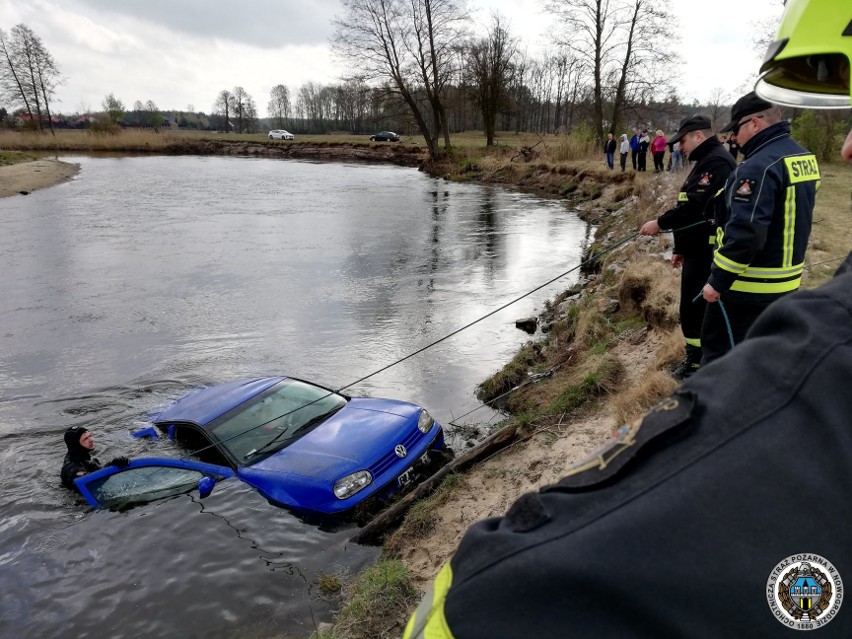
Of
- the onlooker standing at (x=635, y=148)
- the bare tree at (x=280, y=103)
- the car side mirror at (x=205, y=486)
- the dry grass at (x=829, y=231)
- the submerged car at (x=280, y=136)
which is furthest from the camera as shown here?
the bare tree at (x=280, y=103)

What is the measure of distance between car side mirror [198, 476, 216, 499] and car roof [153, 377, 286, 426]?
0.80 metres

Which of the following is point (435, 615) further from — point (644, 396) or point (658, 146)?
point (658, 146)

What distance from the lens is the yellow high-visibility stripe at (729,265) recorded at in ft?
12.0

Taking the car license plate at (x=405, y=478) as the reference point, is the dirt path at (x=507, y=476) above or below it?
above

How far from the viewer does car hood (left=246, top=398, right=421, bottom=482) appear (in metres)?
5.52

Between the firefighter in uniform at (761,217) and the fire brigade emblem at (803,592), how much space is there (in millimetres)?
3408

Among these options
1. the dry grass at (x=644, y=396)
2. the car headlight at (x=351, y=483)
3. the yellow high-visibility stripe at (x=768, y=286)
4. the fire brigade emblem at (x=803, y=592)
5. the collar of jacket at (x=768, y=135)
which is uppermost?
the collar of jacket at (x=768, y=135)

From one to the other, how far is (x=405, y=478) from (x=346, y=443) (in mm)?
716

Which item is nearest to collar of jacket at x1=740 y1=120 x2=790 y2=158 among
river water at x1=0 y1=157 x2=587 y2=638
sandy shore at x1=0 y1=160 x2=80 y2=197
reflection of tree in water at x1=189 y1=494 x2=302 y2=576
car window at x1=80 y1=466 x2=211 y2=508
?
river water at x1=0 y1=157 x2=587 y2=638

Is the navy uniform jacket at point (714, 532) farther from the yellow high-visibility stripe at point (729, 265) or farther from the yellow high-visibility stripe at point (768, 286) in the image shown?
the yellow high-visibility stripe at point (768, 286)

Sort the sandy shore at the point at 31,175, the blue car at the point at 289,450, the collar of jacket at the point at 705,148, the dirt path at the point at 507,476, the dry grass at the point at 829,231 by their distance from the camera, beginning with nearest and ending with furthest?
1. the dirt path at the point at 507,476
2. the collar of jacket at the point at 705,148
3. the blue car at the point at 289,450
4. the dry grass at the point at 829,231
5. the sandy shore at the point at 31,175

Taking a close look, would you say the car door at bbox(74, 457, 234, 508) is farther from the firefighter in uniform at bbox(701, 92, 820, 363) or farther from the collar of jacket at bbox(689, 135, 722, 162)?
the collar of jacket at bbox(689, 135, 722, 162)

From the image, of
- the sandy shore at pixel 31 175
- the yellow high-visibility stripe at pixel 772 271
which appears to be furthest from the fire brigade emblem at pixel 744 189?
the sandy shore at pixel 31 175

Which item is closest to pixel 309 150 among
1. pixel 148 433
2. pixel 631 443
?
pixel 148 433
